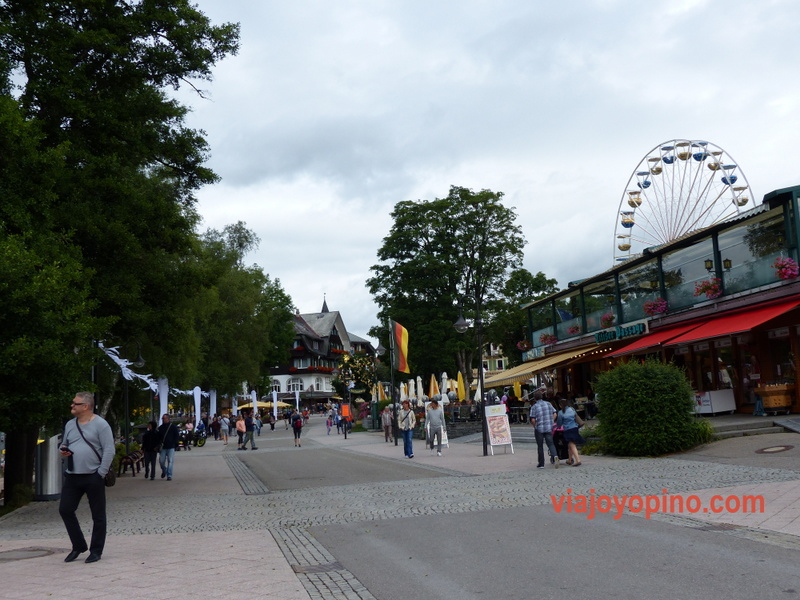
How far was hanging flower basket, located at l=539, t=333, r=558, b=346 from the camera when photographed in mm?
39531

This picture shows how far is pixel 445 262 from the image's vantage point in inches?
1962

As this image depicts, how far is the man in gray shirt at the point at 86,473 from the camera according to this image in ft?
26.1

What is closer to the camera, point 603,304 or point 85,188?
point 85,188

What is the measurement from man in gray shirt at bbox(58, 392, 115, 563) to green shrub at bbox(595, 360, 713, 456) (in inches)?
480

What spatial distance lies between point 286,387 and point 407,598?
111m

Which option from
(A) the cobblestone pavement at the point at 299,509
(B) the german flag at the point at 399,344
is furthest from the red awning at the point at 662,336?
(A) the cobblestone pavement at the point at 299,509

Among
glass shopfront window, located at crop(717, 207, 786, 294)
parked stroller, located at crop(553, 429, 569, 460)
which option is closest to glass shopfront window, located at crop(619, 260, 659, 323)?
glass shopfront window, located at crop(717, 207, 786, 294)

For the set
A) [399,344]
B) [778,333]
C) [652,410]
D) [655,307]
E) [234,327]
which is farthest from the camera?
→ [234,327]

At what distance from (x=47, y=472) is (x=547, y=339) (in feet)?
94.2

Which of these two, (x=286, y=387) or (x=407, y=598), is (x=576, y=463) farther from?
(x=286, y=387)

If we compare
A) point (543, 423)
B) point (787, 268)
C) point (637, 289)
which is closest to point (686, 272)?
point (637, 289)

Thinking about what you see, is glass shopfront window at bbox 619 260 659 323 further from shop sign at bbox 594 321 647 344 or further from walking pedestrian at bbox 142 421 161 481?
walking pedestrian at bbox 142 421 161 481

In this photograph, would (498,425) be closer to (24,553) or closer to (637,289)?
(637,289)

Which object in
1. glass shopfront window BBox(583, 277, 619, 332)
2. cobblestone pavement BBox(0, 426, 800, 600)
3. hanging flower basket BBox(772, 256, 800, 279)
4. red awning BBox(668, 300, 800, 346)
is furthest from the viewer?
glass shopfront window BBox(583, 277, 619, 332)
